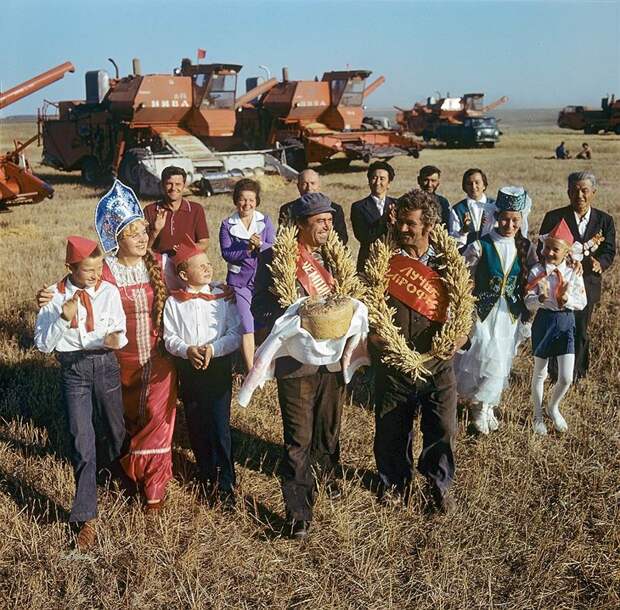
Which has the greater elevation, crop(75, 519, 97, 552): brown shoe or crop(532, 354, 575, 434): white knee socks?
crop(532, 354, 575, 434): white knee socks

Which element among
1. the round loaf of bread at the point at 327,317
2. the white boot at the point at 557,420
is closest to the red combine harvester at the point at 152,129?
the white boot at the point at 557,420

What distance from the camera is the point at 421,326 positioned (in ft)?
12.2

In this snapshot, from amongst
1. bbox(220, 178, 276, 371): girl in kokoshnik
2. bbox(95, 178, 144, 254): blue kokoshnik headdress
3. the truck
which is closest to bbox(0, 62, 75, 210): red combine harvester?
bbox(220, 178, 276, 371): girl in kokoshnik

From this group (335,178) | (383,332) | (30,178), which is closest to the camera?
(383,332)

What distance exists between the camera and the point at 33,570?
10.6 feet

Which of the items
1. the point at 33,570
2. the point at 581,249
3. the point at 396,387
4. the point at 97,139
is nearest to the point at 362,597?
the point at 396,387

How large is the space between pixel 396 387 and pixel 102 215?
75.2 inches

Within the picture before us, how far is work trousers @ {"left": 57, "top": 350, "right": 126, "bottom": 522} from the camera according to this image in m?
3.48

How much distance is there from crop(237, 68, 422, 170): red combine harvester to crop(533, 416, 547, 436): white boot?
688 inches

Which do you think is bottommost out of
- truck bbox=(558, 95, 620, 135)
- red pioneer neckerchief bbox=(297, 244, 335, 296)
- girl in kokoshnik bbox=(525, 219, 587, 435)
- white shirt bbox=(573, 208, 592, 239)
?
girl in kokoshnik bbox=(525, 219, 587, 435)

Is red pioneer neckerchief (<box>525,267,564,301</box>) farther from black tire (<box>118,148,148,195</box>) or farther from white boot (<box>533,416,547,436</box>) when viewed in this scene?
black tire (<box>118,148,148,195</box>)

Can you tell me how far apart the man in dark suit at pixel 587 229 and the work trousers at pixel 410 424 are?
2.08 meters

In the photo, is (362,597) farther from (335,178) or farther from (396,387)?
(335,178)

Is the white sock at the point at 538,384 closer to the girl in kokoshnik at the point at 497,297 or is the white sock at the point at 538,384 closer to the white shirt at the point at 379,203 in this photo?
the girl in kokoshnik at the point at 497,297
